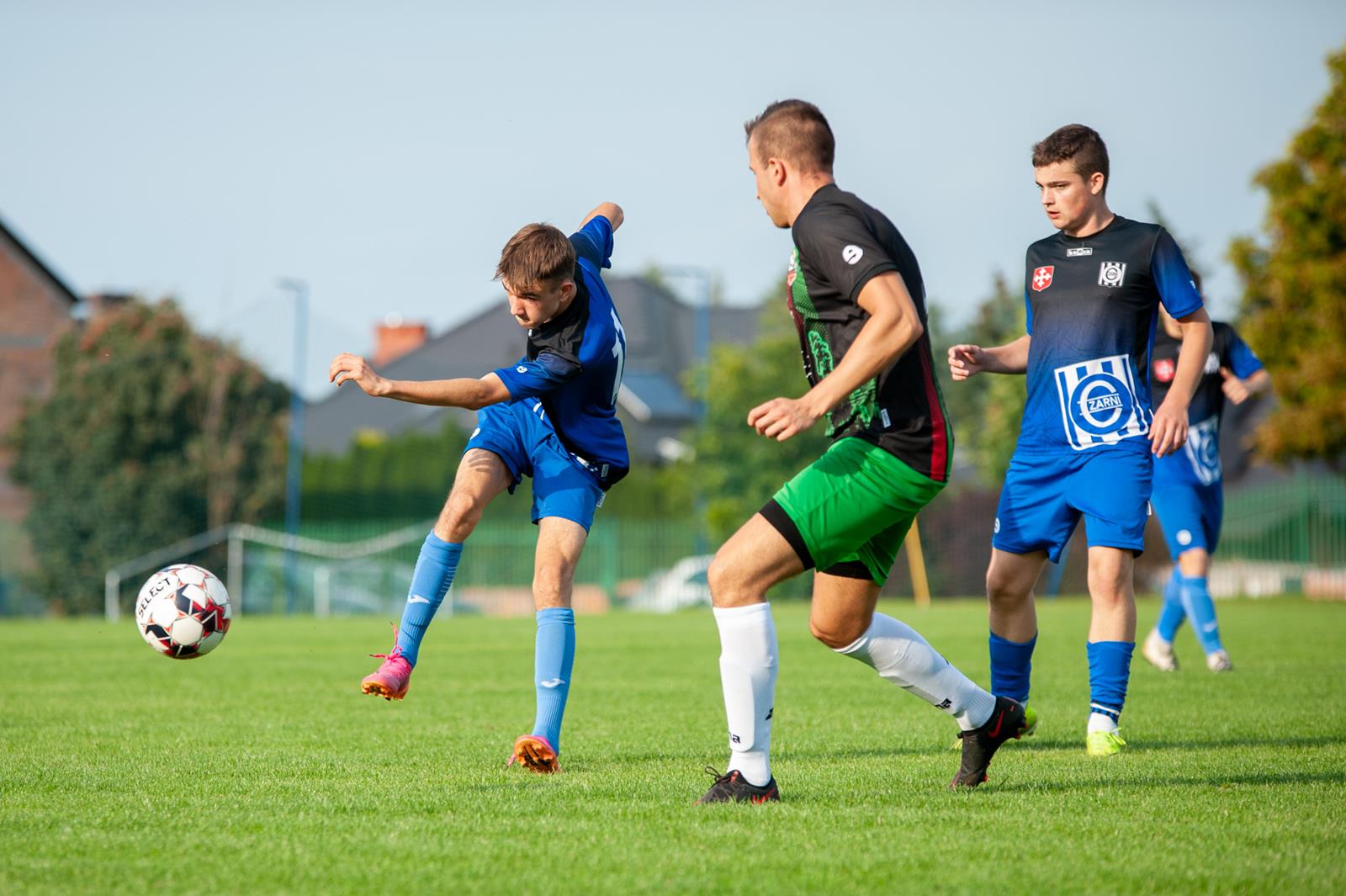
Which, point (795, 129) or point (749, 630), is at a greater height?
point (795, 129)

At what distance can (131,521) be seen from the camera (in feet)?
110

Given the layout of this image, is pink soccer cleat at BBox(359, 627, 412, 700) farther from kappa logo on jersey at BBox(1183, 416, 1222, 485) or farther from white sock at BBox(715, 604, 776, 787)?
kappa logo on jersey at BBox(1183, 416, 1222, 485)

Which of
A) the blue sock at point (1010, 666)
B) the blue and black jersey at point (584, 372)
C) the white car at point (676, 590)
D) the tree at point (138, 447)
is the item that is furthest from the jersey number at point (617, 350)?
the tree at point (138, 447)

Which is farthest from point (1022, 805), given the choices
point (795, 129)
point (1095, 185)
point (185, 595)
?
point (185, 595)

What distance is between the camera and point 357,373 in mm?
4910

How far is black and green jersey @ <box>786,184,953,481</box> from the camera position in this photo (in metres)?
4.30

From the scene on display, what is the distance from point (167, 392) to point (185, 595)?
102 feet

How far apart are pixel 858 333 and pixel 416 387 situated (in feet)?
5.25

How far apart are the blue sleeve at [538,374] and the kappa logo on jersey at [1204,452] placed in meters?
5.38

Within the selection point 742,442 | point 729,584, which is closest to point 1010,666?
point 729,584

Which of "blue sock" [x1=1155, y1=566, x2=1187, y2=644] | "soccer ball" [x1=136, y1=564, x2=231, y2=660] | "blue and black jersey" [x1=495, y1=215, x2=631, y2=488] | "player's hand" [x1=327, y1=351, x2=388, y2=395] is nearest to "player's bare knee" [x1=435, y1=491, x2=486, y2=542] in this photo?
"blue and black jersey" [x1=495, y1=215, x2=631, y2=488]

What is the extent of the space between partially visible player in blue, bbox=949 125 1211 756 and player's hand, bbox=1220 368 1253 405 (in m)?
2.86

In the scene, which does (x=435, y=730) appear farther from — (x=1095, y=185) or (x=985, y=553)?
(x=985, y=553)

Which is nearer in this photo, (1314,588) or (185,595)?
(185,595)
